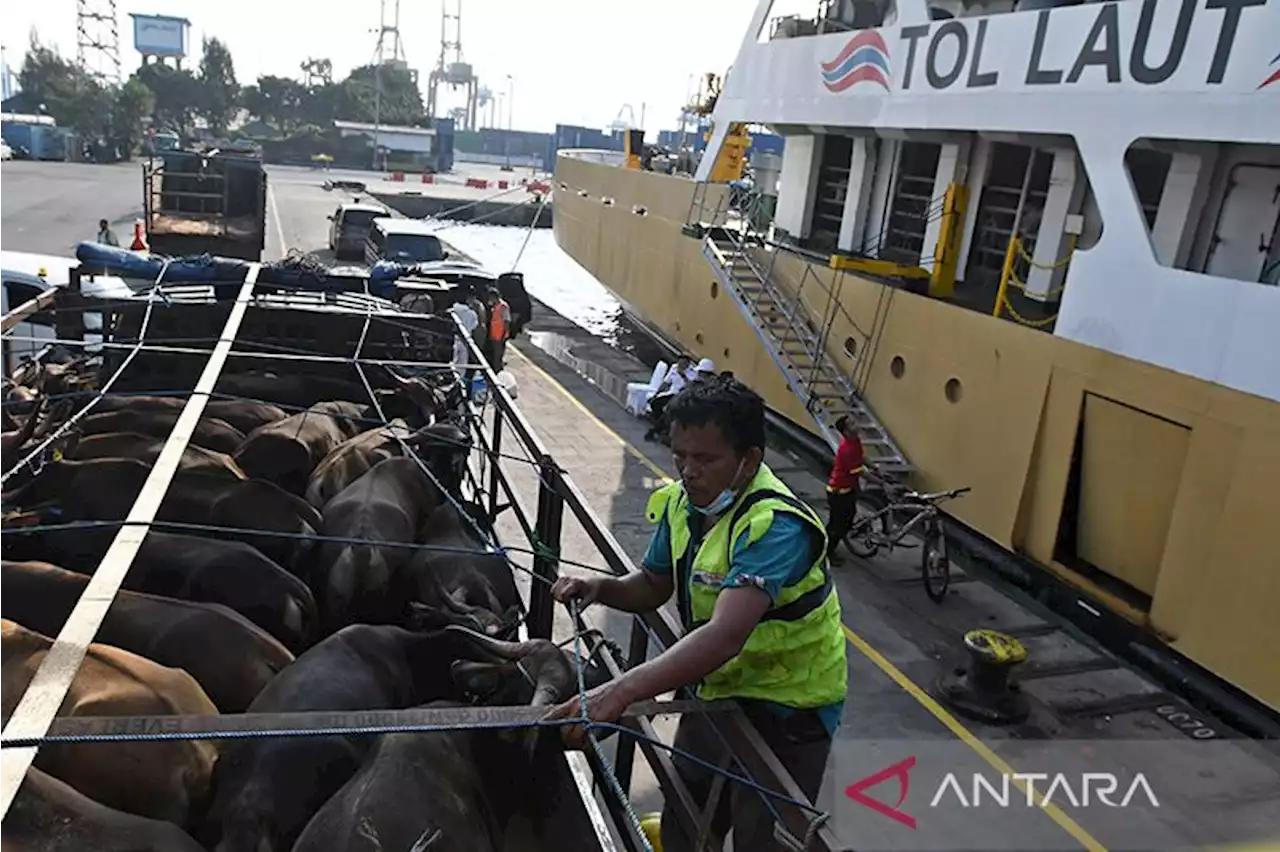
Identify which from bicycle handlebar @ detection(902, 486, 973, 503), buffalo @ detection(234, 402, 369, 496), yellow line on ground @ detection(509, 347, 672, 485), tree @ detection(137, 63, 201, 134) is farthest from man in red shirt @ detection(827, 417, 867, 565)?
tree @ detection(137, 63, 201, 134)

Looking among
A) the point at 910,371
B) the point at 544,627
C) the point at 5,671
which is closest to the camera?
the point at 5,671

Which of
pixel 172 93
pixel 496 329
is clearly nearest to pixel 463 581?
pixel 496 329

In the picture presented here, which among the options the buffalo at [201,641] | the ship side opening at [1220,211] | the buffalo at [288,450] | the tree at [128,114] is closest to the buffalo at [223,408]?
the buffalo at [288,450]

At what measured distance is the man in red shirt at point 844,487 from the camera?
9.62 m

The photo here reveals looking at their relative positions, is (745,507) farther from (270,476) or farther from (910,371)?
(910,371)

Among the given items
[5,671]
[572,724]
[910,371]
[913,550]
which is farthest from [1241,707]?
[5,671]

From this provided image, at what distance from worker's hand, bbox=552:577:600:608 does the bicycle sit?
21.4ft

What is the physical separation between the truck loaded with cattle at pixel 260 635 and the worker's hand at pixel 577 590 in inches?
8.7

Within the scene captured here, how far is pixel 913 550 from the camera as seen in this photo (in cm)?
1038

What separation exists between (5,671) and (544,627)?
6.91 ft

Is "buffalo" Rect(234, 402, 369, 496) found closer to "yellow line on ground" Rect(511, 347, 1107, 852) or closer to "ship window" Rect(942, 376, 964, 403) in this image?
"yellow line on ground" Rect(511, 347, 1107, 852)

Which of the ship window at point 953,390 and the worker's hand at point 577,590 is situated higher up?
the worker's hand at point 577,590

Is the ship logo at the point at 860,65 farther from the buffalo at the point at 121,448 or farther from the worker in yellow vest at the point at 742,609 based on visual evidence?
the worker in yellow vest at the point at 742,609

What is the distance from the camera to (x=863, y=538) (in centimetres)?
991
